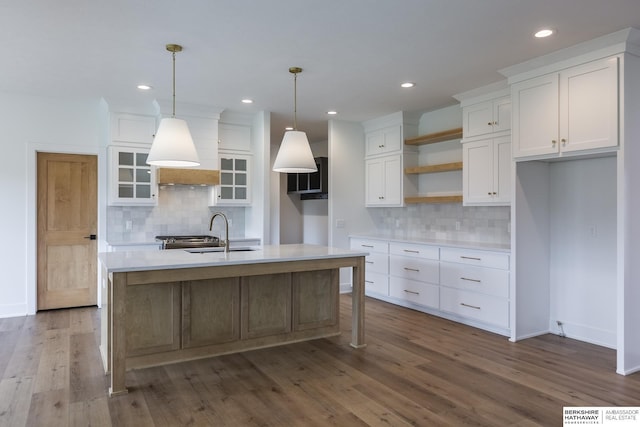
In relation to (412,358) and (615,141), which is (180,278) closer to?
(412,358)

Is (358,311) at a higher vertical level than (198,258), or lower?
lower

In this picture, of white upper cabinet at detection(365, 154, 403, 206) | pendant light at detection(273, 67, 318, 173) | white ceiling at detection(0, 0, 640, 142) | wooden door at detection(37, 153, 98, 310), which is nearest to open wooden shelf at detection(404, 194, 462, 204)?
white upper cabinet at detection(365, 154, 403, 206)

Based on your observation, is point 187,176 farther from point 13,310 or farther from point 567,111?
point 567,111

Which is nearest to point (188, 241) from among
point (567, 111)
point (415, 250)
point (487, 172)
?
point (415, 250)

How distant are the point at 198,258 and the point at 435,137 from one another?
3.35 m

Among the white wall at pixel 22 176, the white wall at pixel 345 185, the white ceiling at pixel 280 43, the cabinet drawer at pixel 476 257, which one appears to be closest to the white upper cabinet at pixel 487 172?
the cabinet drawer at pixel 476 257

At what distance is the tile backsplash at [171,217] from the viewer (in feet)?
17.6

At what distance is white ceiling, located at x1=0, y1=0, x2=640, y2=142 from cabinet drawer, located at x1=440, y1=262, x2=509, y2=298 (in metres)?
1.89

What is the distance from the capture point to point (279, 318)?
155 inches

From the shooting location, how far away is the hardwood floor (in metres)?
2.60

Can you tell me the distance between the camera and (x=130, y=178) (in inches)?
204

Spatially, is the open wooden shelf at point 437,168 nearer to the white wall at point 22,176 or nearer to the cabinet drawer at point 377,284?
the cabinet drawer at point 377,284

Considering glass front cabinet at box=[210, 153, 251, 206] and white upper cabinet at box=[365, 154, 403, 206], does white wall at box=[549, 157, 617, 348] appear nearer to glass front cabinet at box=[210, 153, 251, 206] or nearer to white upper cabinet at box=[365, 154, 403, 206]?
white upper cabinet at box=[365, 154, 403, 206]

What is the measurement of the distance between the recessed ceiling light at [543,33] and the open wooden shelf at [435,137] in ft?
6.04
